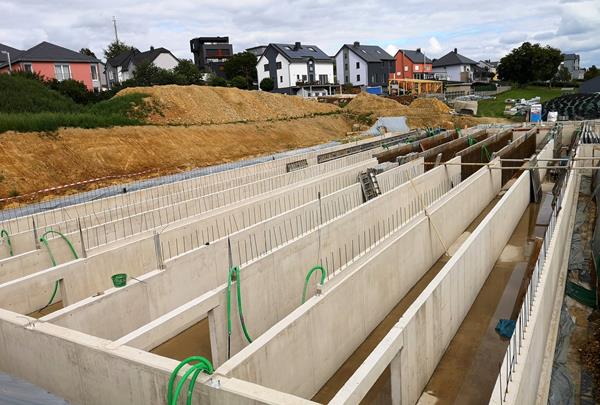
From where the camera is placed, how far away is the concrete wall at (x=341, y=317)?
16.7ft

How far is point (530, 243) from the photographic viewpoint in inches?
472

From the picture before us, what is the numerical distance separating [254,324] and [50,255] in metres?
3.84

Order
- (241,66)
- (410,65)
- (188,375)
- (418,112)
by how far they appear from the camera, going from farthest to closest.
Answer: (410,65) < (241,66) < (418,112) < (188,375)

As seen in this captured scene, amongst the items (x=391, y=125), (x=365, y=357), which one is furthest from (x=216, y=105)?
(x=365, y=357)

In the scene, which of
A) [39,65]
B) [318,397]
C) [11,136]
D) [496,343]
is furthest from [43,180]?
[39,65]

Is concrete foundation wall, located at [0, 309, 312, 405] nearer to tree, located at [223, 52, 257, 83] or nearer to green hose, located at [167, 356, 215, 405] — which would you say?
green hose, located at [167, 356, 215, 405]

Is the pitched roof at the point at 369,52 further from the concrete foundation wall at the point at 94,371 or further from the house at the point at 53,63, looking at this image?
the concrete foundation wall at the point at 94,371

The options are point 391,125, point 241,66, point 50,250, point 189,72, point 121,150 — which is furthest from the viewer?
point 241,66

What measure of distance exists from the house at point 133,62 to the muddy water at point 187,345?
4497 centimetres

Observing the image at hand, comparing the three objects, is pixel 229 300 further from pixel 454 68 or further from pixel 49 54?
pixel 454 68

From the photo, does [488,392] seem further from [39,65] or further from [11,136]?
[39,65]

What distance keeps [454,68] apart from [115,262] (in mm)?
72588

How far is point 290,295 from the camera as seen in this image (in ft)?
25.9

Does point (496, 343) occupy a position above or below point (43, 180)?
below
